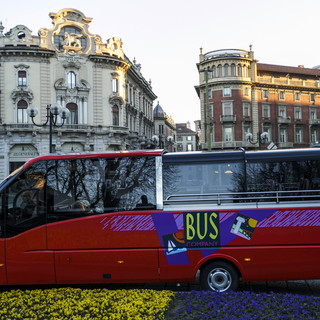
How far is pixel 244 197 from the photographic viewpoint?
7758mm

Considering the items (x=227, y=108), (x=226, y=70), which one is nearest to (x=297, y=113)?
(x=227, y=108)

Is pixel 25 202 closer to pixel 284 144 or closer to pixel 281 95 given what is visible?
pixel 284 144

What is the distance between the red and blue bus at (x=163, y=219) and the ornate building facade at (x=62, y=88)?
30.2 m

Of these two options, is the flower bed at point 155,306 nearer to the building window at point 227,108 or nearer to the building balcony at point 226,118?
the building balcony at point 226,118

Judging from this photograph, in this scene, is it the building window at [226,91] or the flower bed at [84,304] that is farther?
the building window at [226,91]

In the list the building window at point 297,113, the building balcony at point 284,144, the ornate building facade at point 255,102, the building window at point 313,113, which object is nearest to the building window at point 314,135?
the ornate building facade at point 255,102

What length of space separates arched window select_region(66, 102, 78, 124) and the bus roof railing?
1271 inches

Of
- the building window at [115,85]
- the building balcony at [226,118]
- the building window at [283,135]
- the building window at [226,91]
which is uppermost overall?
the building window at [226,91]

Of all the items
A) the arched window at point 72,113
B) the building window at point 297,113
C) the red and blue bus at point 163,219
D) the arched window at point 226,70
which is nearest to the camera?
the red and blue bus at point 163,219

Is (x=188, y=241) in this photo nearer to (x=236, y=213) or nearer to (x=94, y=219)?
(x=236, y=213)

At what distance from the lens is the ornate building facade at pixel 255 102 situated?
51188 mm

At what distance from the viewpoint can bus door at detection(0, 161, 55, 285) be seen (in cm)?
784

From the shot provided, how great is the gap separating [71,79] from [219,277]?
112 ft

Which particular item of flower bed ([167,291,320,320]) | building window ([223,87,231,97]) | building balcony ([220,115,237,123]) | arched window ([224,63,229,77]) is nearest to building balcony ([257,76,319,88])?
building window ([223,87,231,97])
